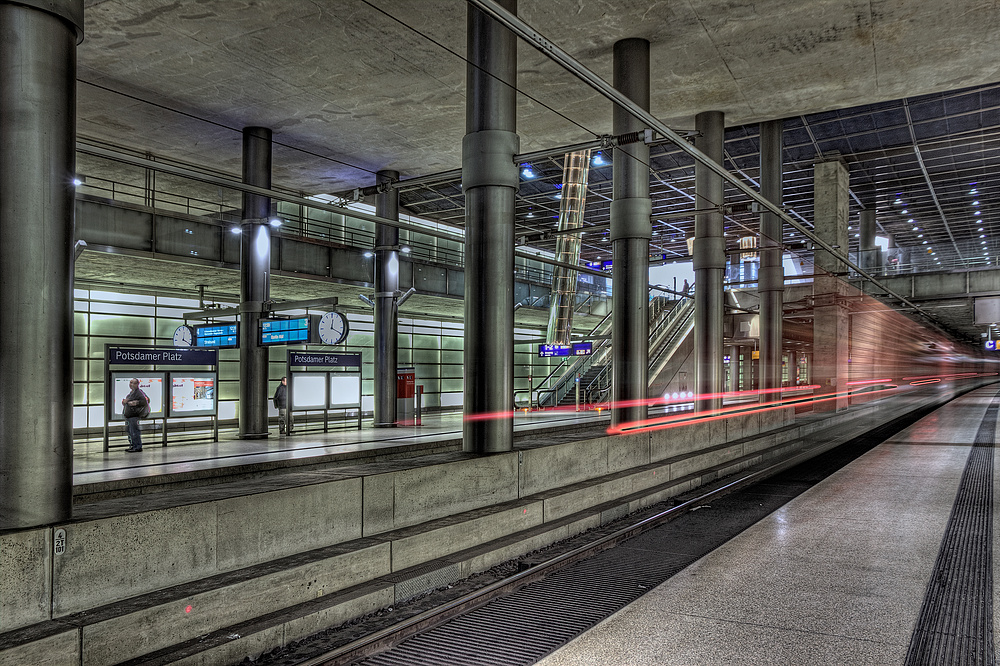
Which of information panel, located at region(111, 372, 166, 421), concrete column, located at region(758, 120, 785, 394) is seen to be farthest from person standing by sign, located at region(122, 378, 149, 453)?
concrete column, located at region(758, 120, 785, 394)

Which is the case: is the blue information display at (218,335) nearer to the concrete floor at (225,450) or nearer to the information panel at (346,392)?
the concrete floor at (225,450)

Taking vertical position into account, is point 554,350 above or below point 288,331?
below

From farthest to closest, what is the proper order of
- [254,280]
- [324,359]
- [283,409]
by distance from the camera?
1. [283,409]
2. [324,359]
3. [254,280]

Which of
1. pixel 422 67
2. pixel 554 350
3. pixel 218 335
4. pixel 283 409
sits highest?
pixel 422 67

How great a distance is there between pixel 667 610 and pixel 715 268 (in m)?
15.9

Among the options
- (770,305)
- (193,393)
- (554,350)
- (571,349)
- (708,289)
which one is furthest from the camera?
(554,350)

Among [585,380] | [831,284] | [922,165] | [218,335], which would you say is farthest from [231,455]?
[922,165]

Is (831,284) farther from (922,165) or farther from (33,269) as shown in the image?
(33,269)

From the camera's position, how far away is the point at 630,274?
50.9 feet

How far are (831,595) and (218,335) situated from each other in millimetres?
17591

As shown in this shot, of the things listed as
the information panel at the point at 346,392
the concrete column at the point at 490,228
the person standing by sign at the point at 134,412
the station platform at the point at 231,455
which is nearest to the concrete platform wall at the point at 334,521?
the concrete column at the point at 490,228

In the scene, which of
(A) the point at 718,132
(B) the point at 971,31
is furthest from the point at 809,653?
(A) the point at 718,132

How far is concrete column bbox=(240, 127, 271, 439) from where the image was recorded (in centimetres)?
1877

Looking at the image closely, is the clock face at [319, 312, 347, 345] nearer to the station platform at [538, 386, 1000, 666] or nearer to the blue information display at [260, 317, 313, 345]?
the blue information display at [260, 317, 313, 345]
